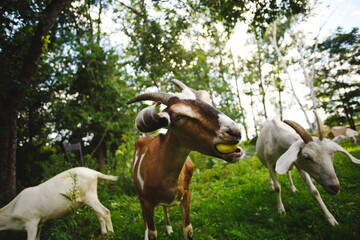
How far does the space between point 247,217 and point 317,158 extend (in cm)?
169

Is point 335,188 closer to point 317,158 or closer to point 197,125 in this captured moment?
point 317,158

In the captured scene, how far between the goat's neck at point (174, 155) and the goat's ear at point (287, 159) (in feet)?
4.24

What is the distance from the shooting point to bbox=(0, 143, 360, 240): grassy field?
290cm

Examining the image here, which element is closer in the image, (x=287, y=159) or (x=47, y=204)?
(x=287, y=159)

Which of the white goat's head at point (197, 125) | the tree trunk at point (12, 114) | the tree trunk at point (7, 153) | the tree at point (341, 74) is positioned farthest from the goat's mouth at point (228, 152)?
the tree at point (341, 74)

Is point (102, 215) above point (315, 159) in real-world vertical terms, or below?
below

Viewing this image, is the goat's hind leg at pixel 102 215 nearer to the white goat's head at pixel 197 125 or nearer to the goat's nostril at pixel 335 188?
the white goat's head at pixel 197 125

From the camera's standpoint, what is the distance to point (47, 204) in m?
3.65

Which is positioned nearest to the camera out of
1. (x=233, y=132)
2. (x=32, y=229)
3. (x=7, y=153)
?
(x=233, y=132)

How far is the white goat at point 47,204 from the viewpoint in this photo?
11.4 feet

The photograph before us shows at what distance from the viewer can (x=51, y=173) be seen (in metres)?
5.00

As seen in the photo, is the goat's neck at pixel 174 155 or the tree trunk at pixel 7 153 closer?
the goat's neck at pixel 174 155

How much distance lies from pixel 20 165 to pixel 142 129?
8.64m

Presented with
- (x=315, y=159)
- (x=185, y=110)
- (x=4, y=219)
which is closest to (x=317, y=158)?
(x=315, y=159)
